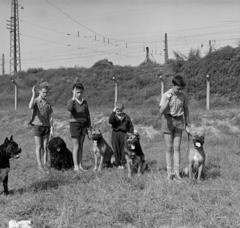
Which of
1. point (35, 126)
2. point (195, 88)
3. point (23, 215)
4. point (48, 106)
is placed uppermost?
point (195, 88)

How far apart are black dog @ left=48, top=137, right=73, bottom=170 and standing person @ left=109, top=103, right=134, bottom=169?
48.9 inches

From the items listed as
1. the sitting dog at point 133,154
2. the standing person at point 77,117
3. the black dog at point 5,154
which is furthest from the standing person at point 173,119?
the black dog at point 5,154

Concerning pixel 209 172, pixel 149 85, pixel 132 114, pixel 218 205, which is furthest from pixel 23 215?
pixel 149 85

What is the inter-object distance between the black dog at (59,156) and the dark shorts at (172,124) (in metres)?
2.98

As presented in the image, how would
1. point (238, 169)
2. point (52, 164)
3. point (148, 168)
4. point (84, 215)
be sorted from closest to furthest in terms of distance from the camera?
1. point (84, 215)
2. point (238, 169)
3. point (148, 168)
4. point (52, 164)

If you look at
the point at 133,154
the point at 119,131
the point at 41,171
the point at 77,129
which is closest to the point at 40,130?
the point at 77,129

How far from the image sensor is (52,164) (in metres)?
7.88

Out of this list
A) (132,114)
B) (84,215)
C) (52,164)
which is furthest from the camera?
(132,114)

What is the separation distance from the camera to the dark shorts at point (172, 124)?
5934 mm

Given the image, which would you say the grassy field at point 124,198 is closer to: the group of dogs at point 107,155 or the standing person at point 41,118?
the group of dogs at point 107,155

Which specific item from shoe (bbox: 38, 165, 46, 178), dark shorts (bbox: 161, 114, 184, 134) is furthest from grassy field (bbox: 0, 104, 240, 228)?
dark shorts (bbox: 161, 114, 184, 134)

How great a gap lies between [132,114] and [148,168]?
7525mm

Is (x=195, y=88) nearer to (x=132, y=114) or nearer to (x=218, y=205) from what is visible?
(x=132, y=114)

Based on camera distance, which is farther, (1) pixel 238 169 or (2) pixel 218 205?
(1) pixel 238 169
